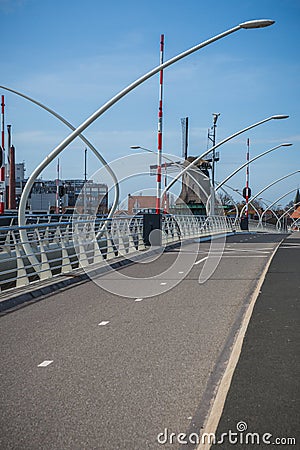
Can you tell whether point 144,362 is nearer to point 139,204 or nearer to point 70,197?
point 139,204

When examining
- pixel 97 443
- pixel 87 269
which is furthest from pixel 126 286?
pixel 97 443

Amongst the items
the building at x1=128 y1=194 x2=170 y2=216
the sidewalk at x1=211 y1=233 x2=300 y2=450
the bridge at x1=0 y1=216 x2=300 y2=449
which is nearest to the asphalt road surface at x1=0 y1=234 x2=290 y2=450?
the bridge at x1=0 y1=216 x2=300 y2=449

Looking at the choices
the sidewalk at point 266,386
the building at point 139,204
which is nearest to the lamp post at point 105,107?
the sidewalk at point 266,386

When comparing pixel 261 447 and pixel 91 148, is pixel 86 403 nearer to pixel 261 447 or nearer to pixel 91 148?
pixel 261 447

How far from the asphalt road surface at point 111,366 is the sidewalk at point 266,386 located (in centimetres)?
26

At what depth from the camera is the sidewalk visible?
442 cm

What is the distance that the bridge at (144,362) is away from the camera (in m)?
4.63

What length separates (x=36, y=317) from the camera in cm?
941

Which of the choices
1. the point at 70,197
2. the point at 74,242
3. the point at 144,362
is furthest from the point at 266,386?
the point at 70,197

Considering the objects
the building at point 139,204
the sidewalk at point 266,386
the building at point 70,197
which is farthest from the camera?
the building at point 70,197

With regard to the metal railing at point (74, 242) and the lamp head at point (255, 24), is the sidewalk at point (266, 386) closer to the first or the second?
the metal railing at point (74, 242)

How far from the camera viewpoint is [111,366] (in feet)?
21.2

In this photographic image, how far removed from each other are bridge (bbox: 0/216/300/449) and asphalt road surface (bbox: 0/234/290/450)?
13 mm

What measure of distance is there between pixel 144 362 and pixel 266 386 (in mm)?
1557
